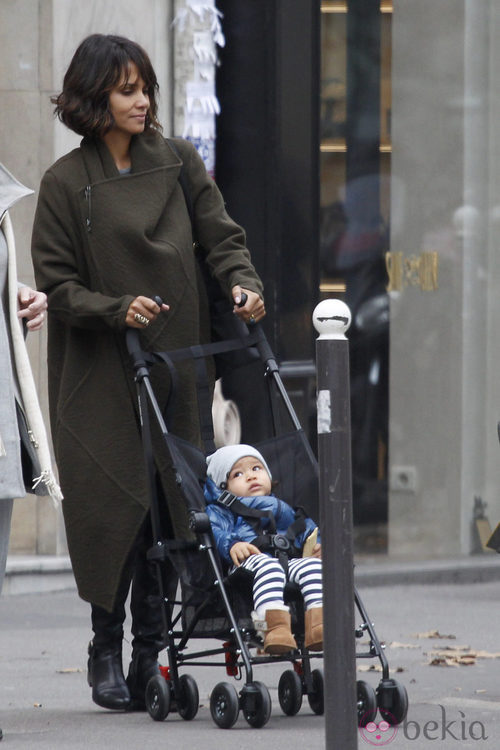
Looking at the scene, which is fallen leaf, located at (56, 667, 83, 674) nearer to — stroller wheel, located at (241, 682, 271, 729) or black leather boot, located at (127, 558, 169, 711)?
black leather boot, located at (127, 558, 169, 711)

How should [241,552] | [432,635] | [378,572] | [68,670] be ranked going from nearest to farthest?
[241,552]
[68,670]
[432,635]
[378,572]

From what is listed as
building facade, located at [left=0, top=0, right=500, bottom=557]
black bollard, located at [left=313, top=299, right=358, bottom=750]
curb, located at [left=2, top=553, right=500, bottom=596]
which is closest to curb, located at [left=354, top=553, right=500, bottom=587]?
curb, located at [left=2, top=553, right=500, bottom=596]

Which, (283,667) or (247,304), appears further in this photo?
(283,667)

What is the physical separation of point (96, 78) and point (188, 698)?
2010 millimetres

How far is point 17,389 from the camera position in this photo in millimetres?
5176

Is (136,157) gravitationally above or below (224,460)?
above

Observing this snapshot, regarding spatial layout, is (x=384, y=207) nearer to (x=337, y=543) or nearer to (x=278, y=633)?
(x=278, y=633)

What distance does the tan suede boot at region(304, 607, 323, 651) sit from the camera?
5.14 m

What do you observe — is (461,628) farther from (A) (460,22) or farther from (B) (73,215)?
(A) (460,22)

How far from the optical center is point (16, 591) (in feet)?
28.8

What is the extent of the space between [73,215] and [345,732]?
87.2 inches

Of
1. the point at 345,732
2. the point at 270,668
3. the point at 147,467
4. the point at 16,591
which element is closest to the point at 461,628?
the point at 270,668

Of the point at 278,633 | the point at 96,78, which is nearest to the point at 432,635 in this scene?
the point at 278,633

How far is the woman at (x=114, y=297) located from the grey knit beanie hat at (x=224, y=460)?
8.7 inches
